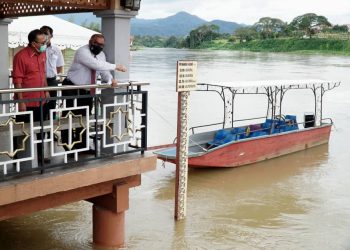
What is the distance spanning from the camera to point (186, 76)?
8555 millimetres

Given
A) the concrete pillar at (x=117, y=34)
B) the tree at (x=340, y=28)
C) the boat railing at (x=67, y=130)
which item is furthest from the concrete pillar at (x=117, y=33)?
the tree at (x=340, y=28)

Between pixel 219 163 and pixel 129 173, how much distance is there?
726cm

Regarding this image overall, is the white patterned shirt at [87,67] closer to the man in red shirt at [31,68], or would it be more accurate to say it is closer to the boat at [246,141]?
the man in red shirt at [31,68]

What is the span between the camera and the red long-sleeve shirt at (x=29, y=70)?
5.89 m

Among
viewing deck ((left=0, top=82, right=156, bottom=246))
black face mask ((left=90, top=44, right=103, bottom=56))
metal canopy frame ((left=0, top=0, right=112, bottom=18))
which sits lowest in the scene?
viewing deck ((left=0, top=82, right=156, bottom=246))

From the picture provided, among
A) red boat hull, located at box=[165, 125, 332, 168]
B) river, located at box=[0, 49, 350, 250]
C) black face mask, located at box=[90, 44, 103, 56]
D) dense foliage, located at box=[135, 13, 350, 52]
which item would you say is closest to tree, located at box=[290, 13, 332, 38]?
dense foliage, located at box=[135, 13, 350, 52]

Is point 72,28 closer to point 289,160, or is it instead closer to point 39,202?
point 289,160

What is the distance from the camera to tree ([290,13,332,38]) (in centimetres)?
10931

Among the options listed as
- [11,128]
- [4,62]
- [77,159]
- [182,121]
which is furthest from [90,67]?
[182,121]

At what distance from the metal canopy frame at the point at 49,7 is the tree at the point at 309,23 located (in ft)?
343

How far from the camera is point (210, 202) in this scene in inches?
433

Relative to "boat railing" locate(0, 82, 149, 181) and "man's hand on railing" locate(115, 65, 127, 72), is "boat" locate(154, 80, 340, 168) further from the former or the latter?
"man's hand on railing" locate(115, 65, 127, 72)

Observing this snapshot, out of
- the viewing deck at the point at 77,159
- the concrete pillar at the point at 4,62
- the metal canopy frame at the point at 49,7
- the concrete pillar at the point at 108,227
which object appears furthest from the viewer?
the concrete pillar at the point at 4,62

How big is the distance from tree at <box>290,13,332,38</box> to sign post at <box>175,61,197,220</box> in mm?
102820
